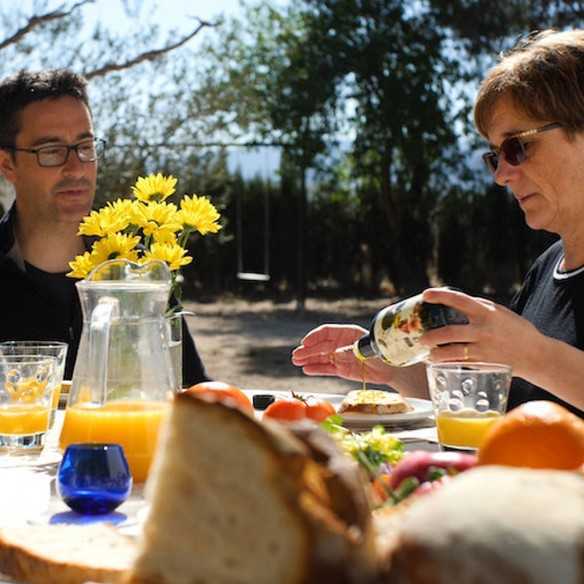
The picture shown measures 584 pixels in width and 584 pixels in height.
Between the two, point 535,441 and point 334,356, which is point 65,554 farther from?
point 334,356

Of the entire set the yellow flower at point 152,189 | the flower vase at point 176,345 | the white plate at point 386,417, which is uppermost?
the yellow flower at point 152,189

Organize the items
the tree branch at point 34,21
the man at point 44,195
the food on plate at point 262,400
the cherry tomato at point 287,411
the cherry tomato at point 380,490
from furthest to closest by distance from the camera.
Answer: the tree branch at point 34,21, the man at point 44,195, the food on plate at point 262,400, the cherry tomato at point 287,411, the cherry tomato at point 380,490

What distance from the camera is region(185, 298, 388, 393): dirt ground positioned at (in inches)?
366

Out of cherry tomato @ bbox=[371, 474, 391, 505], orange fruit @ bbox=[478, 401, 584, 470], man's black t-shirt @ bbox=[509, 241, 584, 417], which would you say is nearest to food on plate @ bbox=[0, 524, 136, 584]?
cherry tomato @ bbox=[371, 474, 391, 505]

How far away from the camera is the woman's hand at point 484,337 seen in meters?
2.01

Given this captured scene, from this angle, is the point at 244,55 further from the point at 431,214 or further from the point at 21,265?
the point at 21,265

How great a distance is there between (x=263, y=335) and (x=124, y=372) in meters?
11.0

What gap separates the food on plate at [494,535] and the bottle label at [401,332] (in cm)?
130

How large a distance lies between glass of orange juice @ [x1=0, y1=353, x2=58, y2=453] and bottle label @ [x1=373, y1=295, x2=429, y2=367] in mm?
760

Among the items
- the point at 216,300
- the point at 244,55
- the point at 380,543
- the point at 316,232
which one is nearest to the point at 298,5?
the point at 244,55

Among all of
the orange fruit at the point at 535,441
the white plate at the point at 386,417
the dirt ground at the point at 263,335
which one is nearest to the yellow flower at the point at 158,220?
the white plate at the point at 386,417

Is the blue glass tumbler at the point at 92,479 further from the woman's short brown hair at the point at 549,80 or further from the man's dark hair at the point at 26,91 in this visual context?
the man's dark hair at the point at 26,91

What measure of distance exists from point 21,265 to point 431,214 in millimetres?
13365

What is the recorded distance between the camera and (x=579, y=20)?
15.6 m
